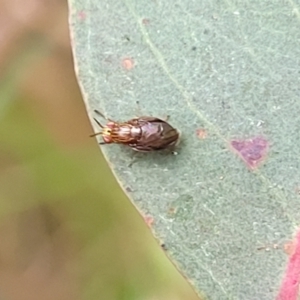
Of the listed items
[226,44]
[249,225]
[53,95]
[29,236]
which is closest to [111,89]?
[226,44]

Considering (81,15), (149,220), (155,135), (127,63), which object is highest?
(81,15)

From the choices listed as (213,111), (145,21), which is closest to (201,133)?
(213,111)

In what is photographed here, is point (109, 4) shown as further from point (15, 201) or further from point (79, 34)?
point (15, 201)

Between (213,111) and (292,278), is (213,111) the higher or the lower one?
the higher one

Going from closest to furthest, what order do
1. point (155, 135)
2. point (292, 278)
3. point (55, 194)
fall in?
point (292, 278) < point (155, 135) < point (55, 194)

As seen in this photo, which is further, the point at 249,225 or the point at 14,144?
the point at 14,144

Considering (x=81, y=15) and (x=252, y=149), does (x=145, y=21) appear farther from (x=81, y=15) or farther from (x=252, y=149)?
(x=252, y=149)

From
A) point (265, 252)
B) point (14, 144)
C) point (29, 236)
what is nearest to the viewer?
point (265, 252)
